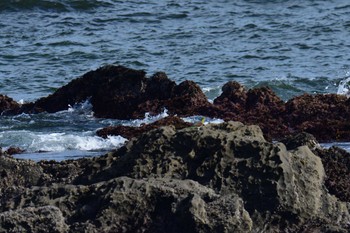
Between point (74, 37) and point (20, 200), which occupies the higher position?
point (20, 200)

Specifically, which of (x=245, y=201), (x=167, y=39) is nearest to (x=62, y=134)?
(x=245, y=201)

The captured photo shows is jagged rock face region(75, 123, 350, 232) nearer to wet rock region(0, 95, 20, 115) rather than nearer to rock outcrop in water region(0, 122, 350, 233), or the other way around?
rock outcrop in water region(0, 122, 350, 233)

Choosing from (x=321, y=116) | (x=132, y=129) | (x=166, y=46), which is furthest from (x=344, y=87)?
(x=166, y=46)

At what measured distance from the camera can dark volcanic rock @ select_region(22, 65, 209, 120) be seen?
13.7 m

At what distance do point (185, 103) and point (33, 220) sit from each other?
7.50 metres

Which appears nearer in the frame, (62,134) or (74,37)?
(62,134)

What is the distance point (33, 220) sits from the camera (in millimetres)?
6250

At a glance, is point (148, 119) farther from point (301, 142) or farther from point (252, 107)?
point (301, 142)

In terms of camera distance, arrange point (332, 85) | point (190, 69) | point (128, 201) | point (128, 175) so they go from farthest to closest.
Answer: point (190, 69)
point (332, 85)
point (128, 175)
point (128, 201)

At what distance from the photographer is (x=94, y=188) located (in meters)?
6.67

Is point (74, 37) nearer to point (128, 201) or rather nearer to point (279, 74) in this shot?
point (279, 74)

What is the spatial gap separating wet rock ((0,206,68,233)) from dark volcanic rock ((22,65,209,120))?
7222 mm

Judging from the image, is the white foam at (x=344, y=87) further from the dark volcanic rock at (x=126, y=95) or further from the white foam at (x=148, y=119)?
the white foam at (x=148, y=119)

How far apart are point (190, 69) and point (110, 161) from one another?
11.3m
